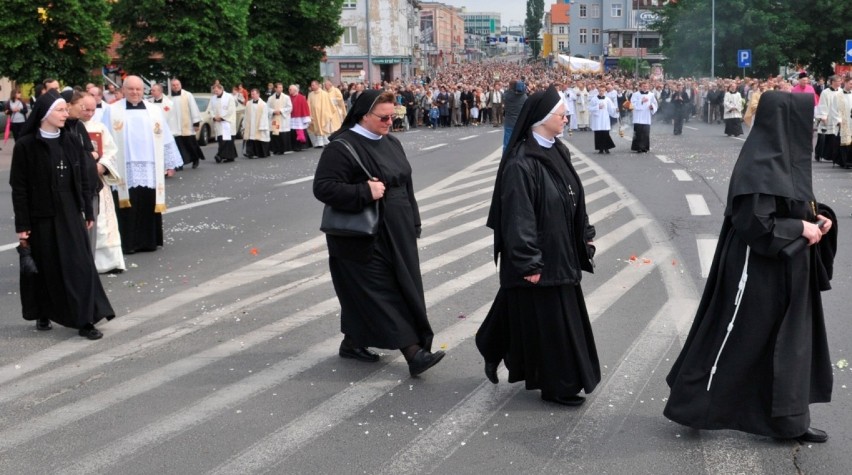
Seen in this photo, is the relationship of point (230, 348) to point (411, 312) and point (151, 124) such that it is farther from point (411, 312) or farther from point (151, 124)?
point (151, 124)

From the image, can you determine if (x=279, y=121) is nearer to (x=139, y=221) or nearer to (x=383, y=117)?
(x=139, y=221)

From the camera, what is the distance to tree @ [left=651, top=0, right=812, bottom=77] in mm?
63219

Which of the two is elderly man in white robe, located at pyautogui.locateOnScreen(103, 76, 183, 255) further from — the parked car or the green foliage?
the green foliage

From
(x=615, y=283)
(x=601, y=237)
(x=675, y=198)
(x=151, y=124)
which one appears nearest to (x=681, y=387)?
(x=615, y=283)

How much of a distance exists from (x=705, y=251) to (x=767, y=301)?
6133 millimetres

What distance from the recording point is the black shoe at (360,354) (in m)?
7.09

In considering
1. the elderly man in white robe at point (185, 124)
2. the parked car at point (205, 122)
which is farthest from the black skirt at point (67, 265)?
the parked car at point (205, 122)

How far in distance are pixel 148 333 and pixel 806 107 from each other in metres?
5.09

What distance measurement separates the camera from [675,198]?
51.4 feet

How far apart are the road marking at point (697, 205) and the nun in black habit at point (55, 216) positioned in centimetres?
850

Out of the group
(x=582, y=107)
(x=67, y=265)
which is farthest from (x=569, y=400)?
(x=582, y=107)

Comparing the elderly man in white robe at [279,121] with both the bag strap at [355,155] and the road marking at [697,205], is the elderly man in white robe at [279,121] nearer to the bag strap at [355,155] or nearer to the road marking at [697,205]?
the road marking at [697,205]

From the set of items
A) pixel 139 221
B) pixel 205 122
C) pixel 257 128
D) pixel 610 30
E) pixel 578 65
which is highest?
pixel 610 30

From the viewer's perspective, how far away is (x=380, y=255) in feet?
21.8
